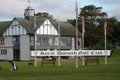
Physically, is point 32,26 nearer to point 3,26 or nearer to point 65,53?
point 3,26

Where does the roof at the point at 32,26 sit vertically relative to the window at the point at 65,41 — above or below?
above

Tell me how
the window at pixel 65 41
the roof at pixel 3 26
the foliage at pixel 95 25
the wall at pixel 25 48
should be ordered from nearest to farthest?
the wall at pixel 25 48, the roof at pixel 3 26, the window at pixel 65 41, the foliage at pixel 95 25

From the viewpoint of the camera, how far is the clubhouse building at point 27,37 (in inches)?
4215

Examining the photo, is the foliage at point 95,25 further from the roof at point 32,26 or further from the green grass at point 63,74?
the green grass at point 63,74

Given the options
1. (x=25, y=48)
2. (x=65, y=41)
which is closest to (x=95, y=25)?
(x=65, y=41)

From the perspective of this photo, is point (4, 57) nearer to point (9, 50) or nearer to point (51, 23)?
point (9, 50)

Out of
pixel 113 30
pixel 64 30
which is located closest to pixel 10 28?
pixel 64 30

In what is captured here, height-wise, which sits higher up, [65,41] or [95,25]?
[95,25]

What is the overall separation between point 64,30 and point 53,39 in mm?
7127

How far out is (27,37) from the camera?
107125mm

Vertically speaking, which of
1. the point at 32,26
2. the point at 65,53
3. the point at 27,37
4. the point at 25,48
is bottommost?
the point at 25,48

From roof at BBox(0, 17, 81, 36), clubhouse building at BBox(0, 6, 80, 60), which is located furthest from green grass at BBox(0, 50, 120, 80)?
roof at BBox(0, 17, 81, 36)

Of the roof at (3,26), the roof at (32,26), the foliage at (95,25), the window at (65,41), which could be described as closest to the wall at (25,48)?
the roof at (32,26)

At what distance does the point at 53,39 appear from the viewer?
359 feet
